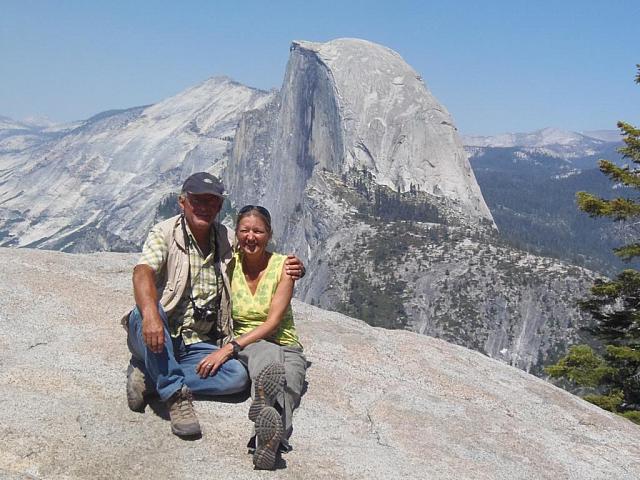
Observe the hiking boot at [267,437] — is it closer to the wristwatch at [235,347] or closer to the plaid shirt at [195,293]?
the wristwatch at [235,347]

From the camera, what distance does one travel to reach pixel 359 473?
5656 millimetres

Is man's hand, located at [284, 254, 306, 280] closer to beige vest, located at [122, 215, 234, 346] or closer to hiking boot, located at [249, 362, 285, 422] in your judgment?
beige vest, located at [122, 215, 234, 346]

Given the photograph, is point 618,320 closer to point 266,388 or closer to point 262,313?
point 262,313

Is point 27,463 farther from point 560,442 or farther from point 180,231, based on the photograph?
point 560,442

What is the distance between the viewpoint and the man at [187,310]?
5566 millimetres

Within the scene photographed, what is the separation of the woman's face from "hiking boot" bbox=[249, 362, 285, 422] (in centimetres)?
138

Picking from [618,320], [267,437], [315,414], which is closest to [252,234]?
[267,437]

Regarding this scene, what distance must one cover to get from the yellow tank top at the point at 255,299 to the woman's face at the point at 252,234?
9.9 inches

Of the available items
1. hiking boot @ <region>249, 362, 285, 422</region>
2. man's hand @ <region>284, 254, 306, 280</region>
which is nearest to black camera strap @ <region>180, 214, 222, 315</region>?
man's hand @ <region>284, 254, 306, 280</region>

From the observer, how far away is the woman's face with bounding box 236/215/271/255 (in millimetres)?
6195

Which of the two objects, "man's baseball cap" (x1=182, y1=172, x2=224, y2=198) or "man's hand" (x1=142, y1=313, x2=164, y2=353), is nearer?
"man's hand" (x1=142, y1=313, x2=164, y2=353)

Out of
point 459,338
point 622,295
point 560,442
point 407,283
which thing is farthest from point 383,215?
point 560,442

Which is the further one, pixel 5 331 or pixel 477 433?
pixel 5 331

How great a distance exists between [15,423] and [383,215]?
17355 cm
